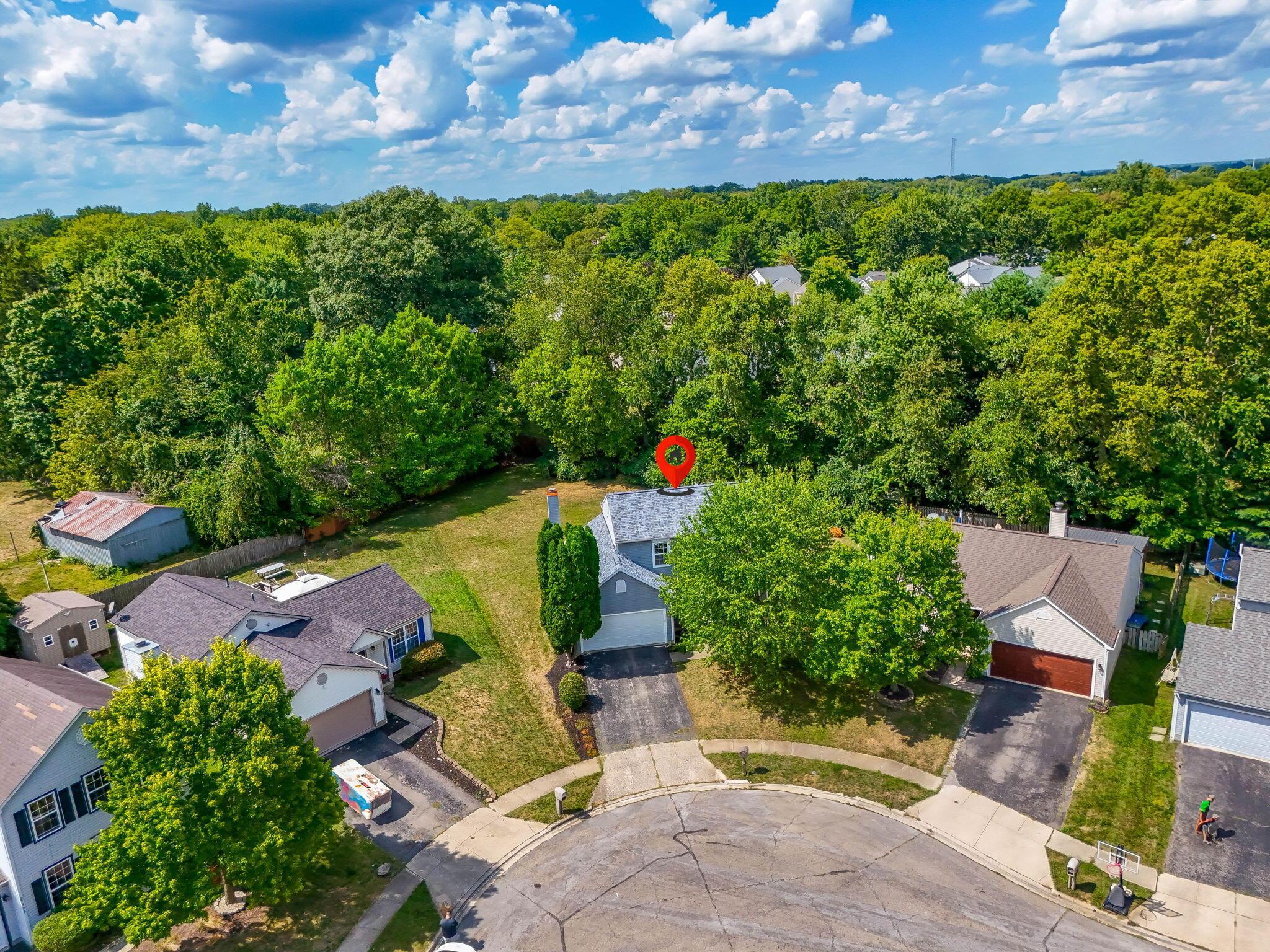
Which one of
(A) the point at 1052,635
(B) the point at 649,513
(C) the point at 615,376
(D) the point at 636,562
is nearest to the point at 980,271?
(C) the point at 615,376

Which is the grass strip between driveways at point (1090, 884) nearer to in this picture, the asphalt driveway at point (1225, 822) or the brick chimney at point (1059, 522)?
the asphalt driveway at point (1225, 822)

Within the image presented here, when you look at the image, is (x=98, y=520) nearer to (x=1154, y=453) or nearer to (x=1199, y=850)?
(x=1199, y=850)

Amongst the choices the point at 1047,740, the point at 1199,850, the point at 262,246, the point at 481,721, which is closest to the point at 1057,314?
the point at 1047,740

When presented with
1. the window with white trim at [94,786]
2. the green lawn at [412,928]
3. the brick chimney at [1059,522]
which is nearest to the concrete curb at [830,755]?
the green lawn at [412,928]

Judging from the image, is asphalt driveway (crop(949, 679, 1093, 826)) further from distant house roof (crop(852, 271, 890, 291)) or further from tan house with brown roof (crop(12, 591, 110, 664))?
distant house roof (crop(852, 271, 890, 291))

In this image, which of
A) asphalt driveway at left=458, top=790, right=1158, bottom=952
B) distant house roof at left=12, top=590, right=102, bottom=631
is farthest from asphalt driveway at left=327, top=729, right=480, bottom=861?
distant house roof at left=12, top=590, right=102, bottom=631

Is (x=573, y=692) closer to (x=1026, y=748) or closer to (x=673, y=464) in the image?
(x=1026, y=748)

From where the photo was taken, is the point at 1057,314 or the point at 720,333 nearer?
the point at 1057,314
